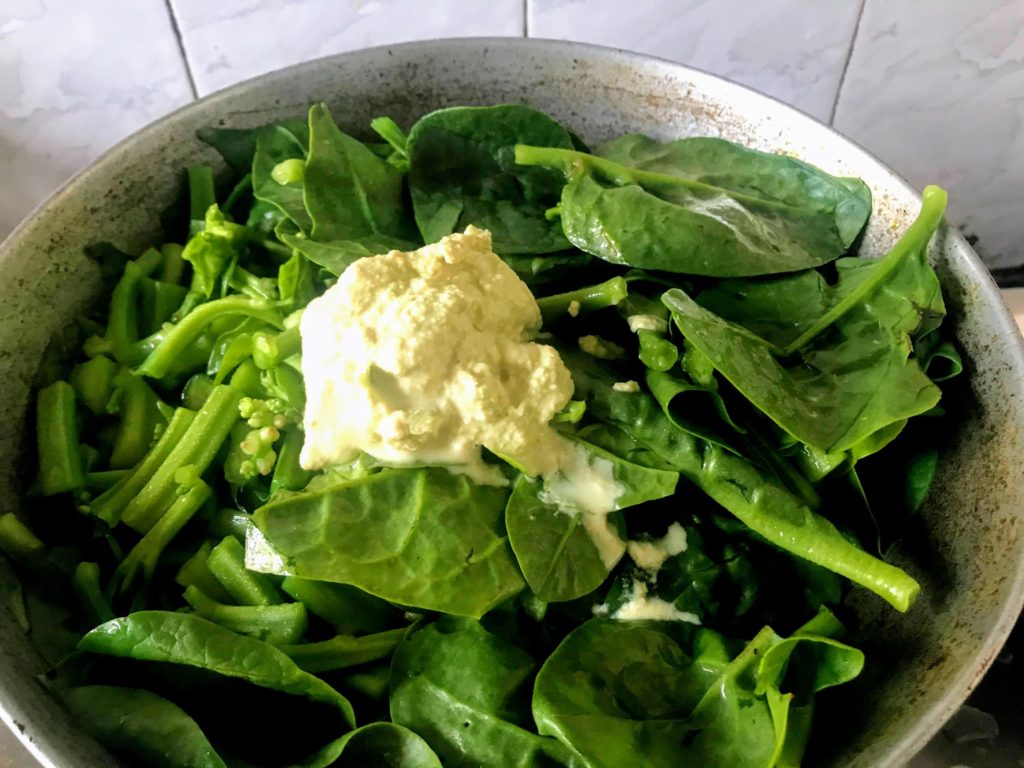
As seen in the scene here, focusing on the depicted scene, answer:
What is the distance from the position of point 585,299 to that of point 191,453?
357 mm

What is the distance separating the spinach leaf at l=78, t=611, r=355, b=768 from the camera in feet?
2.01

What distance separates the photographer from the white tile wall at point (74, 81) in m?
0.99

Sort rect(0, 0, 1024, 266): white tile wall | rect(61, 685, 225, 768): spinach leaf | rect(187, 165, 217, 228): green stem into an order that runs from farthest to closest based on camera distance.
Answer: rect(0, 0, 1024, 266): white tile wall, rect(187, 165, 217, 228): green stem, rect(61, 685, 225, 768): spinach leaf

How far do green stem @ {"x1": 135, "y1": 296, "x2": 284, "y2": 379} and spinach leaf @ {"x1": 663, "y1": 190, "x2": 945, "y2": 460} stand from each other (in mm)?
358

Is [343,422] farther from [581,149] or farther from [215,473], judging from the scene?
[581,149]

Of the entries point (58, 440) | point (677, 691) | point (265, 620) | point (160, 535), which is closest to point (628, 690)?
point (677, 691)

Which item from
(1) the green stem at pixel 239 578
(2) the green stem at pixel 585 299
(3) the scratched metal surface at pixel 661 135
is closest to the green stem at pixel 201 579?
(1) the green stem at pixel 239 578

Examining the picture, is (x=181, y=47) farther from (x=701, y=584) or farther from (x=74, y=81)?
(x=701, y=584)

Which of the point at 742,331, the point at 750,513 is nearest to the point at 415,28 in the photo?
the point at 742,331

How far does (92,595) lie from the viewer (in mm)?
696

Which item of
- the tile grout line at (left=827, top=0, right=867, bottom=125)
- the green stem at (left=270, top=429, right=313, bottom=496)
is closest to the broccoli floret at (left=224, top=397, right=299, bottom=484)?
the green stem at (left=270, top=429, right=313, bottom=496)

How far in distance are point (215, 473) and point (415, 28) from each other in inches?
22.5

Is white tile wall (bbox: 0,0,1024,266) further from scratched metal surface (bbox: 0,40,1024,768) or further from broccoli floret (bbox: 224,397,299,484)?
broccoli floret (bbox: 224,397,299,484)

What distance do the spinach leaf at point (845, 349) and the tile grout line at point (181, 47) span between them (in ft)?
2.20
